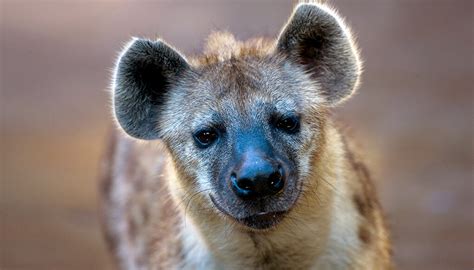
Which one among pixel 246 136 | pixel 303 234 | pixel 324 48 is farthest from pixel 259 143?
pixel 324 48

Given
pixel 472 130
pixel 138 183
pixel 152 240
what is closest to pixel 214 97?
pixel 152 240

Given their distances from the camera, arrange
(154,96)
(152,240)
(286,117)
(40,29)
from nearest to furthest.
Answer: (286,117) → (154,96) → (152,240) → (40,29)

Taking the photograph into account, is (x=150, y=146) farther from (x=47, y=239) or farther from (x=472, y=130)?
(x=472, y=130)

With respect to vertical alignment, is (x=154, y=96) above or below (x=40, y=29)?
below

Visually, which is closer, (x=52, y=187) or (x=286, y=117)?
(x=286, y=117)

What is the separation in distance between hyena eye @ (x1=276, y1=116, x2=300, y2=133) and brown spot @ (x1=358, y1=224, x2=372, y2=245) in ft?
1.95

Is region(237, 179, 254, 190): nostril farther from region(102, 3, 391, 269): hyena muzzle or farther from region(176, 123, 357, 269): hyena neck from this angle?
region(176, 123, 357, 269): hyena neck

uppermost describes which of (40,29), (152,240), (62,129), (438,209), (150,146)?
(40,29)

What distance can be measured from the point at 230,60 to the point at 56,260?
12.0ft

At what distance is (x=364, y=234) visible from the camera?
461 centimetres

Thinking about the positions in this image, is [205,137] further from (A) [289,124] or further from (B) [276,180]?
(B) [276,180]

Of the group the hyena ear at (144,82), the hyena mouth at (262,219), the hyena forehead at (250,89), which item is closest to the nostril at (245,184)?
the hyena mouth at (262,219)

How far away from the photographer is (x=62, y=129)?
A: 32.2 feet

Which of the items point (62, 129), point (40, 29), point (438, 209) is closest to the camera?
point (438, 209)
